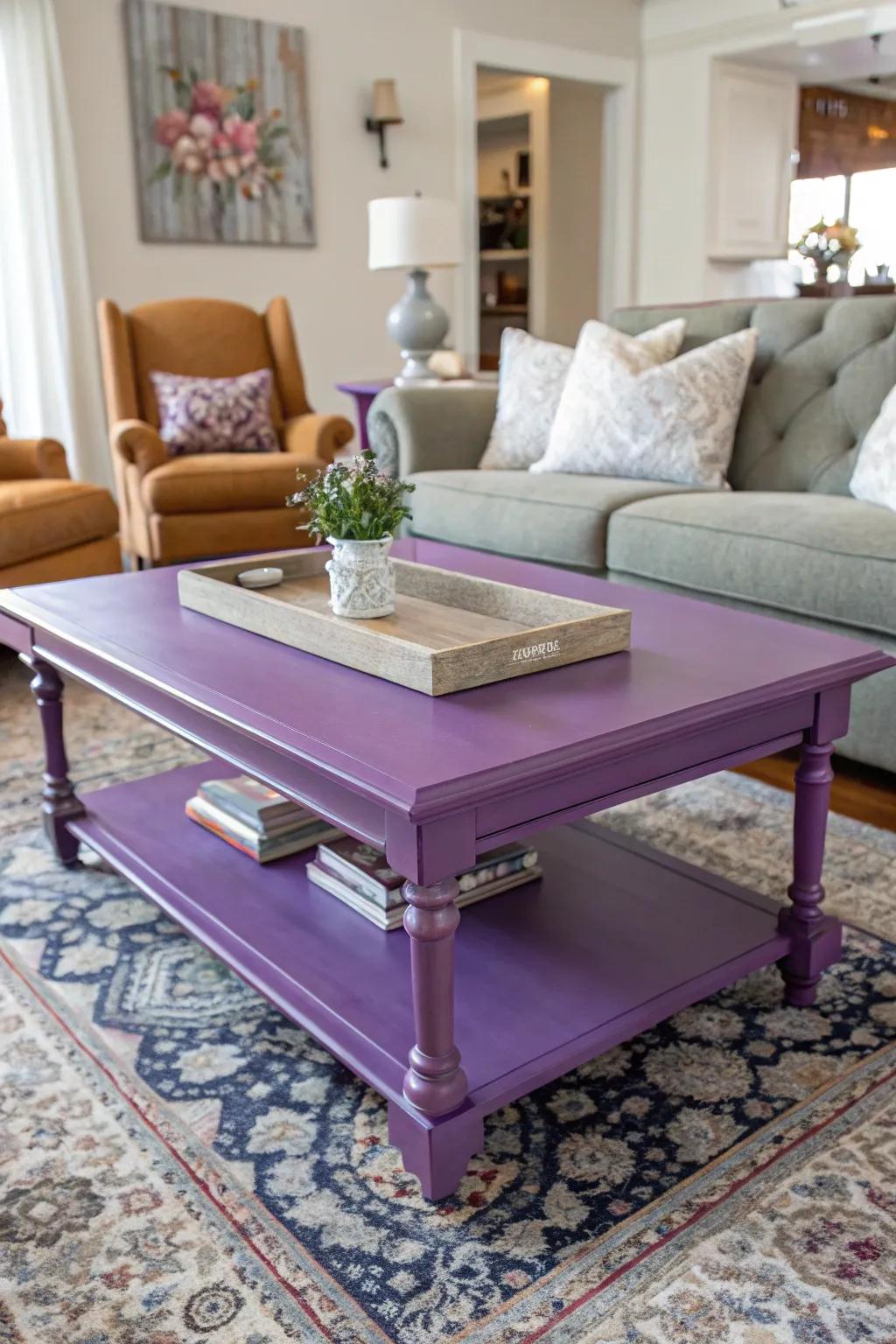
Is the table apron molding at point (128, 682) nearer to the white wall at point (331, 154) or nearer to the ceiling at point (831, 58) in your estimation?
the white wall at point (331, 154)

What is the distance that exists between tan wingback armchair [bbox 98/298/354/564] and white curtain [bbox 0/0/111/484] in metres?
0.57

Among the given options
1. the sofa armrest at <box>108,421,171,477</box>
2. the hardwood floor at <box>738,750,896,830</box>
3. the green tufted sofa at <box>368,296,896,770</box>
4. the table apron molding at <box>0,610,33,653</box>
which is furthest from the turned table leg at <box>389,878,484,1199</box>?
the sofa armrest at <box>108,421,171,477</box>

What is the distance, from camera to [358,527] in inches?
60.9

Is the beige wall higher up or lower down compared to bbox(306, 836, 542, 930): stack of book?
higher up

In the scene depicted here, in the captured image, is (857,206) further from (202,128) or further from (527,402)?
(527,402)

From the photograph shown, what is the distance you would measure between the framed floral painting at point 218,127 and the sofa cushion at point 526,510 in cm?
240

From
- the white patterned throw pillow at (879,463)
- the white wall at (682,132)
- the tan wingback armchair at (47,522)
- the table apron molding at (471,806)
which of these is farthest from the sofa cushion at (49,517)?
the white wall at (682,132)

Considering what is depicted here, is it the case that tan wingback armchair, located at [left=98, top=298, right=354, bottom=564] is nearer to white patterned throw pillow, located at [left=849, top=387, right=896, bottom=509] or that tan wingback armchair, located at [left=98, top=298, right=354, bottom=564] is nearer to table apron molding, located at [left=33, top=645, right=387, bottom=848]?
white patterned throw pillow, located at [left=849, top=387, right=896, bottom=509]

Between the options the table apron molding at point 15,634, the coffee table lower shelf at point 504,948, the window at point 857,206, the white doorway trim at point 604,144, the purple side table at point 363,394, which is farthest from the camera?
the window at point 857,206

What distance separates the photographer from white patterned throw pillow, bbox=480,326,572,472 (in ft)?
11.1

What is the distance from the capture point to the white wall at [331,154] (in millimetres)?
4711

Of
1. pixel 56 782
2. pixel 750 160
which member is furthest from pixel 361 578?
pixel 750 160

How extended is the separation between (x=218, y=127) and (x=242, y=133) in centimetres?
11

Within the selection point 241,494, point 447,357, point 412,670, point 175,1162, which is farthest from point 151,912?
point 447,357
